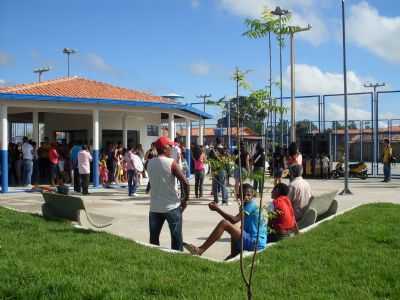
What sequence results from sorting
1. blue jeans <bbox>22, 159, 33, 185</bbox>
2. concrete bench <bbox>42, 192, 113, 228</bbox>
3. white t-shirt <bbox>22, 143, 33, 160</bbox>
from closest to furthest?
concrete bench <bbox>42, 192, 113, 228</bbox> < white t-shirt <bbox>22, 143, 33, 160</bbox> < blue jeans <bbox>22, 159, 33, 185</bbox>

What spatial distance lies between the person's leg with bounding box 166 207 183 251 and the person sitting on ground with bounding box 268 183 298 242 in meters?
1.34

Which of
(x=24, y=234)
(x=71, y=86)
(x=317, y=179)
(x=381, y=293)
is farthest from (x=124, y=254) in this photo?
(x=317, y=179)

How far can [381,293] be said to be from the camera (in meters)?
4.77

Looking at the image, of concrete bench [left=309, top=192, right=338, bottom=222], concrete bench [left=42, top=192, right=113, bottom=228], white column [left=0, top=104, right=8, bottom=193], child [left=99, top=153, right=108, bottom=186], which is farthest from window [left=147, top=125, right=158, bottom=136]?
concrete bench [left=309, top=192, right=338, bottom=222]

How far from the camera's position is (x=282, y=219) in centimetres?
732

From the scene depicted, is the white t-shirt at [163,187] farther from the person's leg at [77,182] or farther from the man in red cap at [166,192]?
the person's leg at [77,182]

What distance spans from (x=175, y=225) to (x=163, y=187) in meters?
0.49

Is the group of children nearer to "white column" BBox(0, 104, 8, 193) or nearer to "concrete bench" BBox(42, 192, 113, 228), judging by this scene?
"concrete bench" BBox(42, 192, 113, 228)

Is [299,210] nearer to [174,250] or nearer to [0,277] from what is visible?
[174,250]

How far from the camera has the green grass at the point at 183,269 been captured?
4.71 metres

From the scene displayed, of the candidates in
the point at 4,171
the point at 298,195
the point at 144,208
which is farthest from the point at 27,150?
the point at 298,195

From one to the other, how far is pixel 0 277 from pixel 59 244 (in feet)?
4.73

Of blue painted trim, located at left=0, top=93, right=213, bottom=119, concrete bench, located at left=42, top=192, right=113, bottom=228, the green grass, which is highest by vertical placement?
blue painted trim, located at left=0, top=93, right=213, bottom=119

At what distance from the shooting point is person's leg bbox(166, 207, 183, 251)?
653 cm
